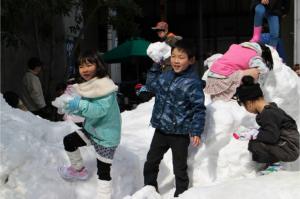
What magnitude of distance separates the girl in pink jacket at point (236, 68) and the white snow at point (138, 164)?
0.16m

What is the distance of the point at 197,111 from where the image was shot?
144 inches

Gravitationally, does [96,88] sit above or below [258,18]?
below

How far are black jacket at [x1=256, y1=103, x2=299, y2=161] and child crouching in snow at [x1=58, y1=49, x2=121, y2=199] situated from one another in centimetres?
119

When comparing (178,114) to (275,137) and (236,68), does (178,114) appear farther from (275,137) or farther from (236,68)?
→ (236,68)

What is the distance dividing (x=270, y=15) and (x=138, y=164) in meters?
3.45

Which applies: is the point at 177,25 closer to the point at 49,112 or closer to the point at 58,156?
the point at 49,112

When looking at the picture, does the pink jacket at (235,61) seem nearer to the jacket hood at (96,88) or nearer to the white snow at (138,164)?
the white snow at (138,164)

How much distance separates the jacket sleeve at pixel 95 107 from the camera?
132 inches

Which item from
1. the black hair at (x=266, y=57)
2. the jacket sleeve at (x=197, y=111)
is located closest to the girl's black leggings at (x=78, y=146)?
the jacket sleeve at (x=197, y=111)

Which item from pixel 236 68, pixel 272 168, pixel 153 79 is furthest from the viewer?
pixel 236 68

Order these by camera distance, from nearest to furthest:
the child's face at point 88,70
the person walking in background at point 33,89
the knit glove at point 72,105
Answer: the knit glove at point 72,105, the child's face at point 88,70, the person walking in background at point 33,89

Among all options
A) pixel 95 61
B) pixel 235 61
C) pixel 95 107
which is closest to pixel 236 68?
pixel 235 61

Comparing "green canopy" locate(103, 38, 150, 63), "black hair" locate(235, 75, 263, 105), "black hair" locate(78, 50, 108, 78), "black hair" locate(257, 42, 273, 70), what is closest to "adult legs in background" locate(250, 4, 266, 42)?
"black hair" locate(257, 42, 273, 70)

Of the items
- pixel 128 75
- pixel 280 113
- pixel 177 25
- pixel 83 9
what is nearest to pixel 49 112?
pixel 83 9
